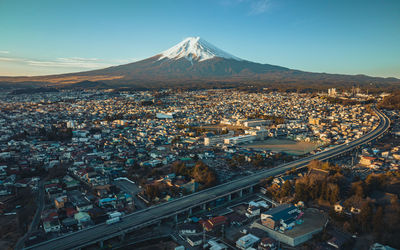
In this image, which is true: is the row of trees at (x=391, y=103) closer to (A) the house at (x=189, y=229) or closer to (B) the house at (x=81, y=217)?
(A) the house at (x=189, y=229)

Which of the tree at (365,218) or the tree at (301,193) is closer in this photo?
the tree at (365,218)

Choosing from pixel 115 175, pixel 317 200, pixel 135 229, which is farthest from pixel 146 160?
pixel 317 200

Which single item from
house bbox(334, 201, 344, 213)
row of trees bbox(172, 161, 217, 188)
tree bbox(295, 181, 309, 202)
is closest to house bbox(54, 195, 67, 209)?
row of trees bbox(172, 161, 217, 188)

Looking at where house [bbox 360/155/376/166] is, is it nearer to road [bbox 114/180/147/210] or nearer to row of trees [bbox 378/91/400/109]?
road [bbox 114/180/147/210]

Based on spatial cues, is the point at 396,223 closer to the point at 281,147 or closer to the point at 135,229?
the point at 135,229

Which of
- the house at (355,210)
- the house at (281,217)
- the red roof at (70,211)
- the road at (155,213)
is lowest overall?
the red roof at (70,211)

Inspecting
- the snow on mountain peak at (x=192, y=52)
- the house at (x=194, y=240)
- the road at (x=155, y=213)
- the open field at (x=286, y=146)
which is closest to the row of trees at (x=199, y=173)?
the road at (x=155, y=213)

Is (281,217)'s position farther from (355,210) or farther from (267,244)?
(355,210)

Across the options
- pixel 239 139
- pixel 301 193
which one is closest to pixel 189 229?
pixel 301 193
